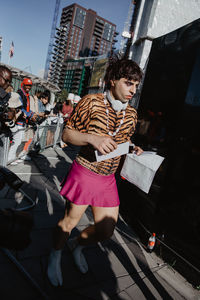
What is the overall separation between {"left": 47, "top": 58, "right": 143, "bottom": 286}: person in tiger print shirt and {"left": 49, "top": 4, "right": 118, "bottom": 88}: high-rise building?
127m

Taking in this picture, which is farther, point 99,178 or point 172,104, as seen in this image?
point 172,104

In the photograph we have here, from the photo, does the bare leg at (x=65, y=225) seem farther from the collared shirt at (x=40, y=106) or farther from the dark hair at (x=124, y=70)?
the collared shirt at (x=40, y=106)

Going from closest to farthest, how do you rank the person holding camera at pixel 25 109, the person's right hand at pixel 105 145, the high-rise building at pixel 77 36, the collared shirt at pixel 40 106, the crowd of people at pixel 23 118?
1. the person's right hand at pixel 105 145
2. the crowd of people at pixel 23 118
3. the person holding camera at pixel 25 109
4. the collared shirt at pixel 40 106
5. the high-rise building at pixel 77 36

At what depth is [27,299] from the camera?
1845mm

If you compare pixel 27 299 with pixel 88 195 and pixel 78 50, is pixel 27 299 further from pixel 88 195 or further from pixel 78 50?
pixel 78 50

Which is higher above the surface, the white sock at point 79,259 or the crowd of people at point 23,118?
the crowd of people at point 23,118

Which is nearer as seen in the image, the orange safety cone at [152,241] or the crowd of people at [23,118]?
the orange safety cone at [152,241]

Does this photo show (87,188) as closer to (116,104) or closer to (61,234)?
(61,234)

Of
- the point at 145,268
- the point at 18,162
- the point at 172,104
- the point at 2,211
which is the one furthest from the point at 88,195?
the point at 18,162

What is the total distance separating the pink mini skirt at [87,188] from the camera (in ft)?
5.96

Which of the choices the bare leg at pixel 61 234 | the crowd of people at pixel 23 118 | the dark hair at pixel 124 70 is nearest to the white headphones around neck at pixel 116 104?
the dark hair at pixel 124 70

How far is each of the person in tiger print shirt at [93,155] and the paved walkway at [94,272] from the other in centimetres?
21

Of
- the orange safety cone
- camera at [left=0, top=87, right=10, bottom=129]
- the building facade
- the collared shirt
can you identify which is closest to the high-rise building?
the building facade

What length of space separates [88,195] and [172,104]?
202 centimetres
